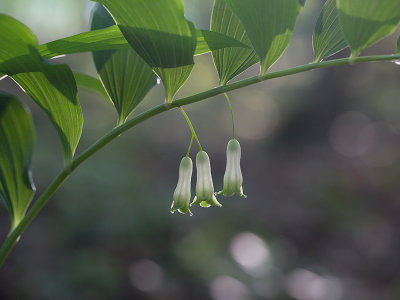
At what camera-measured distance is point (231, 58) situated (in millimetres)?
748

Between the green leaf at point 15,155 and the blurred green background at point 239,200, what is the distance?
172cm

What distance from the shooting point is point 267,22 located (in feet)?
2.06

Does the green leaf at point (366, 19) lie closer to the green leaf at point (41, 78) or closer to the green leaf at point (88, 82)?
the green leaf at point (41, 78)

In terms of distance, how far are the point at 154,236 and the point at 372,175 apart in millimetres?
3312

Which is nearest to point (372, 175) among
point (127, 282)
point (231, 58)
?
point (127, 282)

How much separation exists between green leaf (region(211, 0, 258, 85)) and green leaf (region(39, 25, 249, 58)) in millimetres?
101

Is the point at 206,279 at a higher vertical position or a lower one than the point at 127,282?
higher

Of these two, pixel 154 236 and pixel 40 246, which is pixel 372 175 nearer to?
pixel 154 236

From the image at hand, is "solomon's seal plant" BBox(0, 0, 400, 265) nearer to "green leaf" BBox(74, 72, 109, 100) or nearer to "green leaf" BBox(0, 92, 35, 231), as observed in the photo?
"green leaf" BBox(0, 92, 35, 231)

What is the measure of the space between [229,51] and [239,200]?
427cm

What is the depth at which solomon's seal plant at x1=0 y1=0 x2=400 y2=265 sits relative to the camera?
580mm

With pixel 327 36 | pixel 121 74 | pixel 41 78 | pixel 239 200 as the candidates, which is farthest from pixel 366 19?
pixel 239 200

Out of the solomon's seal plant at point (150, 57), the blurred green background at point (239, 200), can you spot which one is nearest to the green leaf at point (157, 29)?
the solomon's seal plant at point (150, 57)

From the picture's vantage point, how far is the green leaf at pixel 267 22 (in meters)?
0.60
